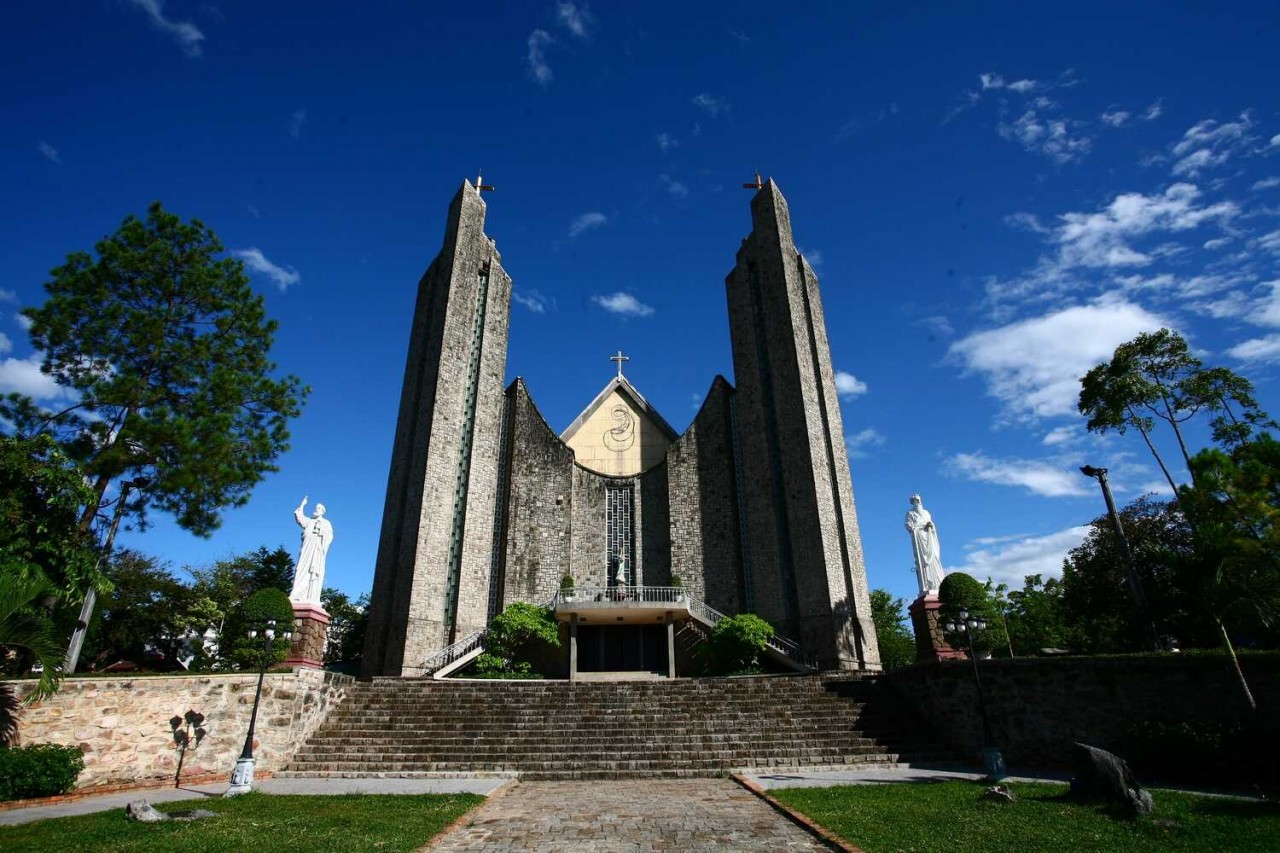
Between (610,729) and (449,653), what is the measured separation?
352 inches

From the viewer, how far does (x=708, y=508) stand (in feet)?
81.4

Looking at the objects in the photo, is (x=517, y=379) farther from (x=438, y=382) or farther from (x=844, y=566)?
(x=844, y=566)

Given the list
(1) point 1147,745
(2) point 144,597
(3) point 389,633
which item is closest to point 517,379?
(3) point 389,633

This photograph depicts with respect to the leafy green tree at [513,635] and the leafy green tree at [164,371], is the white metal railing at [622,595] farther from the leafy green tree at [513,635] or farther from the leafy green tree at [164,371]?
the leafy green tree at [164,371]

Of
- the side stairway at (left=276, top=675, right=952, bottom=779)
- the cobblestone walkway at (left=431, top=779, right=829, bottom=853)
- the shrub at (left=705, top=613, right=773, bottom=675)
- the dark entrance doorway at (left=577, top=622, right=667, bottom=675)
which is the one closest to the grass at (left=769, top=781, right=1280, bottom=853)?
the cobblestone walkway at (left=431, top=779, right=829, bottom=853)

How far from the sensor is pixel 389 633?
20.5 meters

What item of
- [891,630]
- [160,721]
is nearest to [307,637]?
[160,721]

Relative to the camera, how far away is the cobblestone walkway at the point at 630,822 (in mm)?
6113

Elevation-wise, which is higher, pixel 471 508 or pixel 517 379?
pixel 517 379

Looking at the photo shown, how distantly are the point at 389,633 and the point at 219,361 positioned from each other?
31.8ft

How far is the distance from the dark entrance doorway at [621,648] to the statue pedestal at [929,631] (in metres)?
8.74

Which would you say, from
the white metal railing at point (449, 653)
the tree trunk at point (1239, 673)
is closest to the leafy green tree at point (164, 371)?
the white metal railing at point (449, 653)

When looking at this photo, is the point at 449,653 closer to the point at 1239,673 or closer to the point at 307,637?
the point at 307,637

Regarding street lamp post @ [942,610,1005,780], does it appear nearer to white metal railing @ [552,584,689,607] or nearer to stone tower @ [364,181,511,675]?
white metal railing @ [552,584,689,607]
